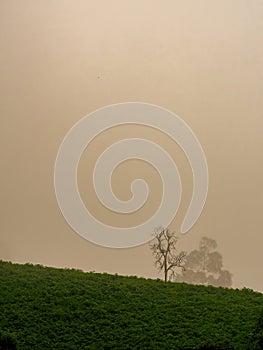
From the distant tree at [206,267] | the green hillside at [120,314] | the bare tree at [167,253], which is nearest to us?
the green hillside at [120,314]

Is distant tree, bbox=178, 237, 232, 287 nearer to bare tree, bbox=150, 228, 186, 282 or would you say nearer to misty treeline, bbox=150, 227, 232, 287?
misty treeline, bbox=150, 227, 232, 287

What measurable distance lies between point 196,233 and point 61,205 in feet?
4.58

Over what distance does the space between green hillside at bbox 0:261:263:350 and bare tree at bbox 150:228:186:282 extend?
2.77 feet

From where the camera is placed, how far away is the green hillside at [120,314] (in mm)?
4020

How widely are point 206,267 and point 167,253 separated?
Answer: 0.46 m

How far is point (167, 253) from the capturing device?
227 inches

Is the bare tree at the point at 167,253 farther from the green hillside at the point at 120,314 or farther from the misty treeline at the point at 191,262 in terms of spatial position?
the green hillside at the point at 120,314

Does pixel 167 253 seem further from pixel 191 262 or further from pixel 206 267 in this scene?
pixel 206 267

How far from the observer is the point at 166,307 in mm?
4438

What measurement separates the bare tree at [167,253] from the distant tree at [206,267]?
11 cm

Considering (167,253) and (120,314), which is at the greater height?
(167,253)

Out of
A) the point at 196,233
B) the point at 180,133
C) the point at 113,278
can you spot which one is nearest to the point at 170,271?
the point at 196,233

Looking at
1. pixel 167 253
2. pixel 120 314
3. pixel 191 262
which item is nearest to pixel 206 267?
pixel 191 262

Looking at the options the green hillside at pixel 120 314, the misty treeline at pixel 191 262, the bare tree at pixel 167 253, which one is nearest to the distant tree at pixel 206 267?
the misty treeline at pixel 191 262
